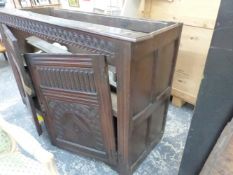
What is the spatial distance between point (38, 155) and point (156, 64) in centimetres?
68

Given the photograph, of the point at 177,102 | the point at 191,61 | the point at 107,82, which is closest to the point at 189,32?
the point at 191,61

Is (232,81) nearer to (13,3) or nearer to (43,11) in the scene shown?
(43,11)

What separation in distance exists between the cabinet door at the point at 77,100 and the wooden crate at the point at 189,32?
80cm

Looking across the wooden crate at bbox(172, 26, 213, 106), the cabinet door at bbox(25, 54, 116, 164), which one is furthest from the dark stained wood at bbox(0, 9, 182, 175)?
the wooden crate at bbox(172, 26, 213, 106)

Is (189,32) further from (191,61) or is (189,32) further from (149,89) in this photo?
(149,89)

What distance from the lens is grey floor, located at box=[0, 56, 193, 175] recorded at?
52.4 inches

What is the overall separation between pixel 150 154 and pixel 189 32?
1.01 m

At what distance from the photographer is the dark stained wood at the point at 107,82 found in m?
0.86

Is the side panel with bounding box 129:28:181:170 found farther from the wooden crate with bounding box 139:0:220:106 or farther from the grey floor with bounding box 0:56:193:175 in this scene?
the wooden crate with bounding box 139:0:220:106

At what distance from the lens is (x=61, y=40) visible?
3.39ft

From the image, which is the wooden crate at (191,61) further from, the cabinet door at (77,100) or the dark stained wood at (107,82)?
the cabinet door at (77,100)

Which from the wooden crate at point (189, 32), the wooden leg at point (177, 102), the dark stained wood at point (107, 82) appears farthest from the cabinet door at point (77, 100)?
the wooden leg at point (177, 102)

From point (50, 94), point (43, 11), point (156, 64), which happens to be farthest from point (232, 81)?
point (43, 11)

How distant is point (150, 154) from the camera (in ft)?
4.75
